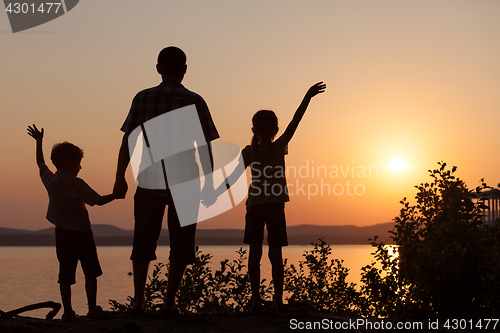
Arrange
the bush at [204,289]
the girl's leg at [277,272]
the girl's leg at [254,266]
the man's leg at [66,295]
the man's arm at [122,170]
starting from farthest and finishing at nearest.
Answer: the bush at [204,289]
the girl's leg at [254,266]
the girl's leg at [277,272]
the man's leg at [66,295]
the man's arm at [122,170]

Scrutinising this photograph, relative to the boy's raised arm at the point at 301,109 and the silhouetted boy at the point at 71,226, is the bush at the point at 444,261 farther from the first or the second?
the silhouetted boy at the point at 71,226

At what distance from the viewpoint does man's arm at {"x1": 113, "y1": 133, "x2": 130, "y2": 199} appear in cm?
428

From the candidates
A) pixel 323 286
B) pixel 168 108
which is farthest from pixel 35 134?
pixel 323 286

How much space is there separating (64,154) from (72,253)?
1035 millimetres

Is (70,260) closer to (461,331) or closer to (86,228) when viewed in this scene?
(86,228)

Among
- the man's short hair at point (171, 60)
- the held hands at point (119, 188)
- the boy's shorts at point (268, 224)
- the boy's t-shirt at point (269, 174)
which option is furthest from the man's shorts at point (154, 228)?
the man's short hair at point (171, 60)

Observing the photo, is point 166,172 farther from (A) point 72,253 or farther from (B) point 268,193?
(A) point 72,253

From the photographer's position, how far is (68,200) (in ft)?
14.9

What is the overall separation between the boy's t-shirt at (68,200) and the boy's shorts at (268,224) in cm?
161

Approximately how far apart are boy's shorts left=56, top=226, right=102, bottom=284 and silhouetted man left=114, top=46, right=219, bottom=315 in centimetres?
66

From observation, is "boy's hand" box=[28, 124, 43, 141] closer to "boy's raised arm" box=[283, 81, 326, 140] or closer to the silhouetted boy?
the silhouetted boy

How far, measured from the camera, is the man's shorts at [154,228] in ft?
13.7

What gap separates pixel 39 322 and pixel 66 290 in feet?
1.77

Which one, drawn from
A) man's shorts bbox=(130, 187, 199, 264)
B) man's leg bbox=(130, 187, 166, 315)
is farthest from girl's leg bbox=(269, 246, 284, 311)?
man's leg bbox=(130, 187, 166, 315)
